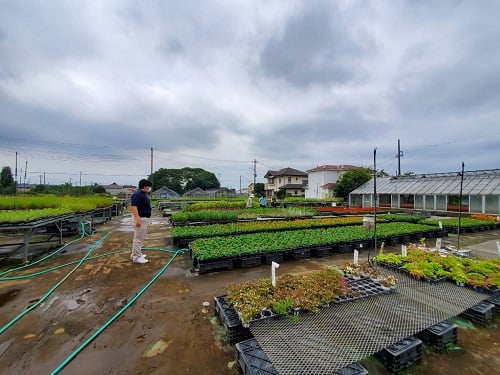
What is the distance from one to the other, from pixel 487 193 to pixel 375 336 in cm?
1824

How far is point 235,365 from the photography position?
2.29 m

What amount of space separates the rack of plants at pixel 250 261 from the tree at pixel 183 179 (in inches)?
2683

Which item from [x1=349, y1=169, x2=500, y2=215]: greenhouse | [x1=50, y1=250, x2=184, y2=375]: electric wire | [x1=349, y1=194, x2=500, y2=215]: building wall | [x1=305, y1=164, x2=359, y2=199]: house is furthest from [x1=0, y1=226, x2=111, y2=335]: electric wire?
[x1=305, y1=164, x2=359, y2=199]: house

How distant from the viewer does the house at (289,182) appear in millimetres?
44438

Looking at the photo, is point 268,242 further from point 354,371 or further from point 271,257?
point 354,371

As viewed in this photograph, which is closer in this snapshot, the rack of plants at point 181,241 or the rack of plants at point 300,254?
the rack of plants at point 300,254

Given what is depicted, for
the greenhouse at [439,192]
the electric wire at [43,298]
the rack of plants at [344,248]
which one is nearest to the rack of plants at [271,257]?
the rack of plants at [344,248]

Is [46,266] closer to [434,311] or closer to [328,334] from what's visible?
[328,334]

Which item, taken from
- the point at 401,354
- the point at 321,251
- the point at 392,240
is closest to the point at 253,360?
the point at 401,354

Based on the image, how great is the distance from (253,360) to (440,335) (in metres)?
2.13

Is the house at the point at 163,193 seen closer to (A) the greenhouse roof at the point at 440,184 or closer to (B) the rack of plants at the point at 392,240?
(A) the greenhouse roof at the point at 440,184

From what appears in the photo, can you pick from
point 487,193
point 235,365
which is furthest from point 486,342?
point 487,193

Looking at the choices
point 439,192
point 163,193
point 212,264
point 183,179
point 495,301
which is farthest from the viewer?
point 183,179

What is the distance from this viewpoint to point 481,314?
3033 mm
